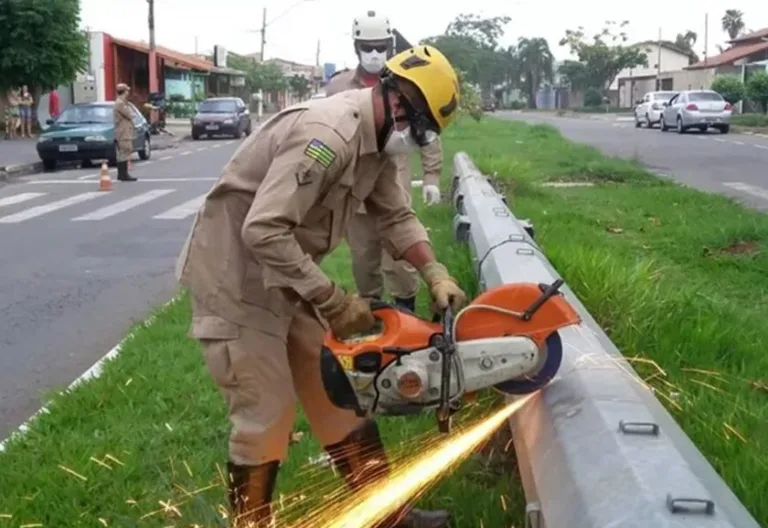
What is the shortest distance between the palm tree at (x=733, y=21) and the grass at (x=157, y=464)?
11385 cm

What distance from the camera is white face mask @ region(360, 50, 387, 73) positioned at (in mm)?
6180

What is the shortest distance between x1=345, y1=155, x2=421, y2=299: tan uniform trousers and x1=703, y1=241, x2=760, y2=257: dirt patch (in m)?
3.43

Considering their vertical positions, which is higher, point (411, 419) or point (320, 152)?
point (320, 152)

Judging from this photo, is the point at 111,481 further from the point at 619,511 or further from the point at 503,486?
the point at 619,511

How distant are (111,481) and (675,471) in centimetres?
262

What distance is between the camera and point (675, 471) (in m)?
2.50

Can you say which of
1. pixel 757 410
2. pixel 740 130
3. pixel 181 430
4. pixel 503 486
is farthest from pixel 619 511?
pixel 740 130

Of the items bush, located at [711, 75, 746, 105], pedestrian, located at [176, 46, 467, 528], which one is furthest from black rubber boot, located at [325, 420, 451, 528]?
bush, located at [711, 75, 746, 105]

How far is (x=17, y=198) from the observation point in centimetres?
1770

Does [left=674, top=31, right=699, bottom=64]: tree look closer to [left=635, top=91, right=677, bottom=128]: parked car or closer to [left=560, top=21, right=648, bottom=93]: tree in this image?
[left=560, top=21, right=648, bottom=93]: tree

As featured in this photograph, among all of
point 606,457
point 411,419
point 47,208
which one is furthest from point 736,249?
point 47,208

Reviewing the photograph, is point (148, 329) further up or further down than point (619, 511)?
further down

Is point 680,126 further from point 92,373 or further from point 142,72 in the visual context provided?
point 92,373

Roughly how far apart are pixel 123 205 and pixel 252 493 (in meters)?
13.0
